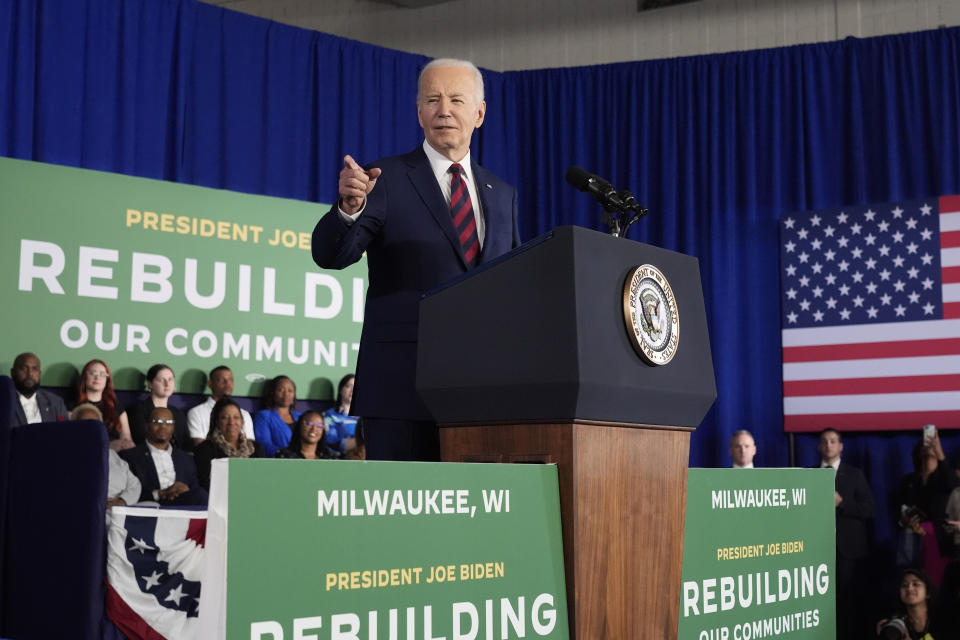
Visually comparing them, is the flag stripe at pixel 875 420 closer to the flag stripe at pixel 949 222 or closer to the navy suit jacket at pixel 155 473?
the flag stripe at pixel 949 222

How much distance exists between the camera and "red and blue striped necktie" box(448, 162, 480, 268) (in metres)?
1.79

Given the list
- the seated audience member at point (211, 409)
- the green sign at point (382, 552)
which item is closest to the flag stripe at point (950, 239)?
the seated audience member at point (211, 409)

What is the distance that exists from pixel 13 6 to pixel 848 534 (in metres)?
6.07

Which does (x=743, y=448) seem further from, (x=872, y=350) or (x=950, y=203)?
(x=950, y=203)

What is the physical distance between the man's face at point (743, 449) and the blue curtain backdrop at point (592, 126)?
0.66 m

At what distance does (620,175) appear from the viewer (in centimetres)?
862

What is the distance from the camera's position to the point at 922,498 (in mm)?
6801

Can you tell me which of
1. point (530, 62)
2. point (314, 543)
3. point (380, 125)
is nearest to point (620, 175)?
point (530, 62)

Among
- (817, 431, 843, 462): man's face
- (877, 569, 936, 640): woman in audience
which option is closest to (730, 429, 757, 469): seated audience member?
(817, 431, 843, 462): man's face

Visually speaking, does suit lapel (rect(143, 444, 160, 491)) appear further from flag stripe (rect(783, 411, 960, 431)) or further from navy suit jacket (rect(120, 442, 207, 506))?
flag stripe (rect(783, 411, 960, 431))

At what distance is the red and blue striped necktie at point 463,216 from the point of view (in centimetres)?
179

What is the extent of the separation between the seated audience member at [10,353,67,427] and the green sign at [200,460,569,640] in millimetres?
5086

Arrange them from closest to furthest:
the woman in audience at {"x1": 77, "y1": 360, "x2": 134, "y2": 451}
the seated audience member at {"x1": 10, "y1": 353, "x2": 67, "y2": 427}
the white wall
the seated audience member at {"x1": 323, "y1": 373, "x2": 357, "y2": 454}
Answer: the seated audience member at {"x1": 10, "y1": 353, "x2": 67, "y2": 427}, the woman in audience at {"x1": 77, "y1": 360, "x2": 134, "y2": 451}, the seated audience member at {"x1": 323, "y1": 373, "x2": 357, "y2": 454}, the white wall

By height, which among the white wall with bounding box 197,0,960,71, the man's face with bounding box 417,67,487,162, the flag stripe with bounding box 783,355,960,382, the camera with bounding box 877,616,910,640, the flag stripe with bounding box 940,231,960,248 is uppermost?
the white wall with bounding box 197,0,960,71
